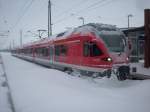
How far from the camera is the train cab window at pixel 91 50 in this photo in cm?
1209

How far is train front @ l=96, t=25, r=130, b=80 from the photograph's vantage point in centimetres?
1187

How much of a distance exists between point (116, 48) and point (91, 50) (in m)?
1.39

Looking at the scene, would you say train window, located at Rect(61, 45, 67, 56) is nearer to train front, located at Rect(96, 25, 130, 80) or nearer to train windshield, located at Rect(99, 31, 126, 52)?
train front, located at Rect(96, 25, 130, 80)

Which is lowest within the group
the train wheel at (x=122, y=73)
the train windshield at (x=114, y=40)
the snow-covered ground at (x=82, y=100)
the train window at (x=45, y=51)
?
the snow-covered ground at (x=82, y=100)

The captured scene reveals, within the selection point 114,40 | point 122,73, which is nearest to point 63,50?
point 114,40

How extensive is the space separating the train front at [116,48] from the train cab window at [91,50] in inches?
21.1

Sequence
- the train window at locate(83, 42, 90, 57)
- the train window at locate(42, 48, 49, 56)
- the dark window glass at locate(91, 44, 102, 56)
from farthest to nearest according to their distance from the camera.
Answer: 1. the train window at locate(42, 48, 49, 56)
2. the train window at locate(83, 42, 90, 57)
3. the dark window glass at locate(91, 44, 102, 56)

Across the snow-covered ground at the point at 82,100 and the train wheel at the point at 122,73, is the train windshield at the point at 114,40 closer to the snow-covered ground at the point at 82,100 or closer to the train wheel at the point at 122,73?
the train wheel at the point at 122,73

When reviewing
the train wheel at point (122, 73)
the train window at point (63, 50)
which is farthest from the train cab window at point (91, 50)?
the train window at point (63, 50)

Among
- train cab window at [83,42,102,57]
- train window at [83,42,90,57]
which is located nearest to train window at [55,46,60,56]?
train window at [83,42,90,57]

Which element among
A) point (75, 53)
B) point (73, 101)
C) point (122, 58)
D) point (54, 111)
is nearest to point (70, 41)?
point (75, 53)

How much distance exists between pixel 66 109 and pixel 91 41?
6.22 metres

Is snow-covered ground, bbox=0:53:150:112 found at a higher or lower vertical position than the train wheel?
lower

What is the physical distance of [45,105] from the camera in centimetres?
723
